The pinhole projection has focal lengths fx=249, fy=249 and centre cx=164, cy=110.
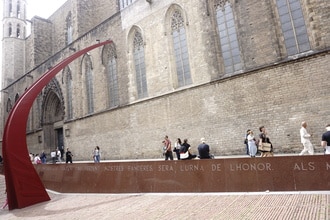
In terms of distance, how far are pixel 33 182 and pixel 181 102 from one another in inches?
307

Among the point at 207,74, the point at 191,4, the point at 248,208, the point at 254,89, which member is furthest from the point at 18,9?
the point at 248,208

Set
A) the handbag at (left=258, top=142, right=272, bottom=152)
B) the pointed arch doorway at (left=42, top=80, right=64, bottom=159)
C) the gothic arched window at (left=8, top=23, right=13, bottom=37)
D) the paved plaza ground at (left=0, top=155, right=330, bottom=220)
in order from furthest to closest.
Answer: the gothic arched window at (left=8, top=23, right=13, bottom=37) → the pointed arch doorway at (left=42, top=80, right=64, bottom=159) → the handbag at (left=258, top=142, right=272, bottom=152) → the paved plaza ground at (left=0, top=155, right=330, bottom=220)

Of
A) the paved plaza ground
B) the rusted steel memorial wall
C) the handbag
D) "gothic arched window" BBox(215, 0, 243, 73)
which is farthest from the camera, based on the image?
"gothic arched window" BBox(215, 0, 243, 73)

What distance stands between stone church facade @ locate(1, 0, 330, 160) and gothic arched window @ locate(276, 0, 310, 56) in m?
0.04

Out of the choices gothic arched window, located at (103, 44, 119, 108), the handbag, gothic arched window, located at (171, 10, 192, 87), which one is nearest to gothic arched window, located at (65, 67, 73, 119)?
gothic arched window, located at (103, 44, 119, 108)

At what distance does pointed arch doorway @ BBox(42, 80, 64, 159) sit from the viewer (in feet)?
80.1

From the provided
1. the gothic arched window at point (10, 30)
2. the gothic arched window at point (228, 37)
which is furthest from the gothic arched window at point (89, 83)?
the gothic arched window at point (10, 30)

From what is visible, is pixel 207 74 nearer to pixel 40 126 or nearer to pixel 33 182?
pixel 33 182

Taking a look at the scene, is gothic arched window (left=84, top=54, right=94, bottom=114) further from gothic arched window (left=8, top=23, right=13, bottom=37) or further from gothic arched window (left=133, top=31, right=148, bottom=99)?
gothic arched window (left=8, top=23, right=13, bottom=37)

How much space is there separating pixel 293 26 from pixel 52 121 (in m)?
22.7

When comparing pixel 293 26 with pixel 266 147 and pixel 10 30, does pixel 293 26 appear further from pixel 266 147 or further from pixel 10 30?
pixel 10 30

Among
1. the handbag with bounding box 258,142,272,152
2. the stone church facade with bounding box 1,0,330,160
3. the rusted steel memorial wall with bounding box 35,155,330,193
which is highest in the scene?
the stone church facade with bounding box 1,0,330,160

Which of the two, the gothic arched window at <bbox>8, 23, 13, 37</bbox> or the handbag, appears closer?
the handbag

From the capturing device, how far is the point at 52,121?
25.1 m
